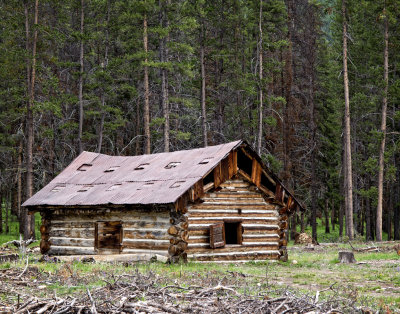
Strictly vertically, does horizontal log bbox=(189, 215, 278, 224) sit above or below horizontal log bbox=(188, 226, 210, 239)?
above

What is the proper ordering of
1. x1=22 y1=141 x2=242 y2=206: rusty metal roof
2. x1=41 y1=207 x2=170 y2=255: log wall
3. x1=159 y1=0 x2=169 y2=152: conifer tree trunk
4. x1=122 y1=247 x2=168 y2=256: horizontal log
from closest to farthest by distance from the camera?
1. x1=122 y1=247 x2=168 y2=256: horizontal log
2. x1=41 y1=207 x2=170 y2=255: log wall
3. x1=22 y1=141 x2=242 y2=206: rusty metal roof
4. x1=159 y1=0 x2=169 y2=152: conifer tree trunk

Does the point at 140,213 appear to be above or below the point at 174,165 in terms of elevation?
below

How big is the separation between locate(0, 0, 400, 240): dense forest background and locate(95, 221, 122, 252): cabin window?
36.7 ft

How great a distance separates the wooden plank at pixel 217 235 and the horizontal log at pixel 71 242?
17.2 ft

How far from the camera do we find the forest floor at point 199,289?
9258mm

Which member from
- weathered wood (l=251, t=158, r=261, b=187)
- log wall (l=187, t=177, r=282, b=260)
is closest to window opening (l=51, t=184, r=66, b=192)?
log wall (l=187, t=177, r=282, b=260)

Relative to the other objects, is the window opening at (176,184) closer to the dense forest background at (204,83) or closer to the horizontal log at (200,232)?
the horizontal log at (200,232)

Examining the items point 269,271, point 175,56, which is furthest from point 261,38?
point 269,271

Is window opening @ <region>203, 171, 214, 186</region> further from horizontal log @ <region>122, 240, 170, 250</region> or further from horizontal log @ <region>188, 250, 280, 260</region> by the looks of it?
horizontal log @ <region>122, 240, 170, 250</region>

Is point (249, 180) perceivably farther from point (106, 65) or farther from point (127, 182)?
point (106, 65)

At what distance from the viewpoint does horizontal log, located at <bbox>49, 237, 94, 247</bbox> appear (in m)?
22.8

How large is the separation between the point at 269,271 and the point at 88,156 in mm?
13441

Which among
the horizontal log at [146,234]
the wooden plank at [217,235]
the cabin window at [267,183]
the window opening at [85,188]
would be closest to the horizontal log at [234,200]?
the cabin window at [267,183]

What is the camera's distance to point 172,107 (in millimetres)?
42688
